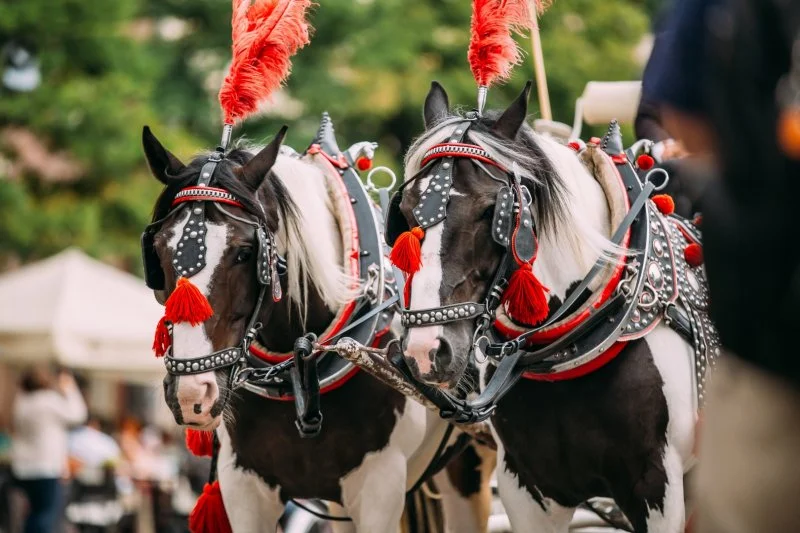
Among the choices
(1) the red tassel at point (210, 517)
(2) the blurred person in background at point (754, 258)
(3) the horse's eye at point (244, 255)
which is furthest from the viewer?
(1) the red tassel at point (210, 517)

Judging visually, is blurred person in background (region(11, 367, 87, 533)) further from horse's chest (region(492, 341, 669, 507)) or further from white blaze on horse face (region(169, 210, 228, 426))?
horse's chest (region(492, 341, 669, 507))

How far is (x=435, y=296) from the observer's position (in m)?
3.57

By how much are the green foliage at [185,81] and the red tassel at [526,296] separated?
715cm

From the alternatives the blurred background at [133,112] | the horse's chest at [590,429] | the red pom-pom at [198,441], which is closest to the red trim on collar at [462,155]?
the horse's chest at [590,429]

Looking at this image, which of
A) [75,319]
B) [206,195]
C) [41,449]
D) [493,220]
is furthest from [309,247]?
[75,319]

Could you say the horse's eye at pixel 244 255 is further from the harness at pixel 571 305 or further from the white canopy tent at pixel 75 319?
the white canopy tent at pixel 75 319

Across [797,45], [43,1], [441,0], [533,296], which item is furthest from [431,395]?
[441,0]

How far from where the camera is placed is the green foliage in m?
13.8

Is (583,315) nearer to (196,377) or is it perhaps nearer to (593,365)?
(593,365)

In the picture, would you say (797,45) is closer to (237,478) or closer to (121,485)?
(237,478)

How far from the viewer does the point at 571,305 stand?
3949 mm

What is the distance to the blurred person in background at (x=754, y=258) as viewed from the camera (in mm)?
1856

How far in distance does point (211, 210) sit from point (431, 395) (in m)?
0.91

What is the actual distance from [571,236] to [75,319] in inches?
356
